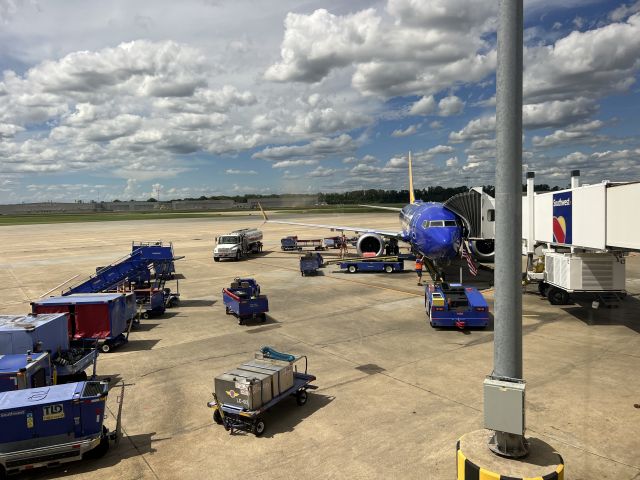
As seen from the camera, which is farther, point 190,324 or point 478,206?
point 478,206

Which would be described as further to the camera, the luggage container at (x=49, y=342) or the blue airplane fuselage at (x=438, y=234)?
the blue airplane fuselage at (x=438, y=234)

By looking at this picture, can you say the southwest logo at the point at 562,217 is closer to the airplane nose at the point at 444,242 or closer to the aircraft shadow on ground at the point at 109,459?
the airplane nose at the point at 444,242

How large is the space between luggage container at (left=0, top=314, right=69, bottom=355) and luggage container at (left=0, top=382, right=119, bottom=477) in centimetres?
405

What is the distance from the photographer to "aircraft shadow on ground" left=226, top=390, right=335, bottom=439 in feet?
36.4

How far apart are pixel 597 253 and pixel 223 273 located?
1012 inches

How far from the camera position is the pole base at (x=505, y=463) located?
7.07 metres

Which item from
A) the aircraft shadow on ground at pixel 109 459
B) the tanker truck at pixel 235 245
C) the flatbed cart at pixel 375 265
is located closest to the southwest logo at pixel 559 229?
the flatbed cart at pixel 375 265

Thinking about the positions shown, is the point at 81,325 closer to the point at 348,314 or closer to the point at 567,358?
the point at 348,314

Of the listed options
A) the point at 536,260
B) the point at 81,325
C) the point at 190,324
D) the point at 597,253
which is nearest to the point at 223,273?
the point at 190,324

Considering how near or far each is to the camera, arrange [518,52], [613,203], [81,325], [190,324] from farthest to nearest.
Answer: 1. [190,324]
2. [81,325]
3. [613,203]
4. [518,52]

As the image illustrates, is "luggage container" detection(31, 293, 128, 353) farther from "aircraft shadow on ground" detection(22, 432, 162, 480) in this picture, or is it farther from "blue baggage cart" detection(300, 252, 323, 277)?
"blue baggage cart" detection(300, 252, 323, 277)

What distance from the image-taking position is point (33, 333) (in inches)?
549

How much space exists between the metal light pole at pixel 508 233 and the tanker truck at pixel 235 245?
37356 millimetres

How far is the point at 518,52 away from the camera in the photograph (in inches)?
274
